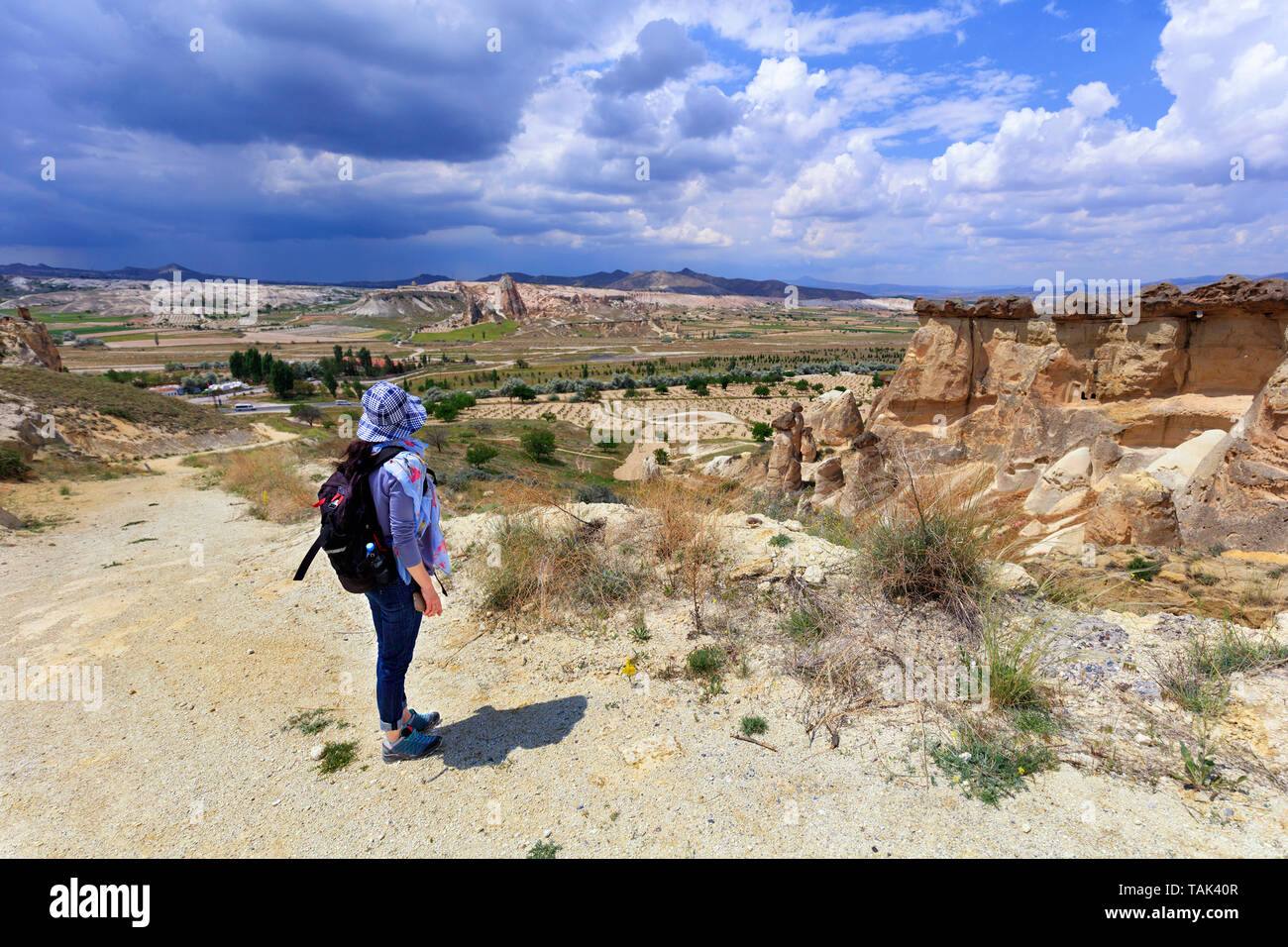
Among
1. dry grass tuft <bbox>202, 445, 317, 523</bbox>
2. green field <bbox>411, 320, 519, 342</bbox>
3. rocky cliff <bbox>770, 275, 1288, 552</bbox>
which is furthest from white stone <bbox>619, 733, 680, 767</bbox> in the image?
green field <bbox>411, 320, 519, 342</bbox>

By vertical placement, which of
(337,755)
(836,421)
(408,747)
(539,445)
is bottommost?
(337,755)

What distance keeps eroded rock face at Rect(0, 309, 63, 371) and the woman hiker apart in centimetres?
4034

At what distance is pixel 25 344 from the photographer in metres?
33.4

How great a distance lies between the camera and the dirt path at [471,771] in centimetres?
→ 290

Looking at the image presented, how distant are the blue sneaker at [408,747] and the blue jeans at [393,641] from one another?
97mm

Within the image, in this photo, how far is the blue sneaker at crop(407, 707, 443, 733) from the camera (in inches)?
148

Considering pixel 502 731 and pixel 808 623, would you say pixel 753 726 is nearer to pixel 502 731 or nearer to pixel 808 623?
pixel 808 623

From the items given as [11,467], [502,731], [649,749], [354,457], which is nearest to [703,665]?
[649,749]

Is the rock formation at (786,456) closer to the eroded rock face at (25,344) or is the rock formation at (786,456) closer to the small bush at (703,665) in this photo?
the small bush at (703,665)

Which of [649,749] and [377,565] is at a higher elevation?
[377,565]

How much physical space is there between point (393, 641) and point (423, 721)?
69 cm

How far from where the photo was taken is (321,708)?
14.0 feet

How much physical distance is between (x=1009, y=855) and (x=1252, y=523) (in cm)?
815
